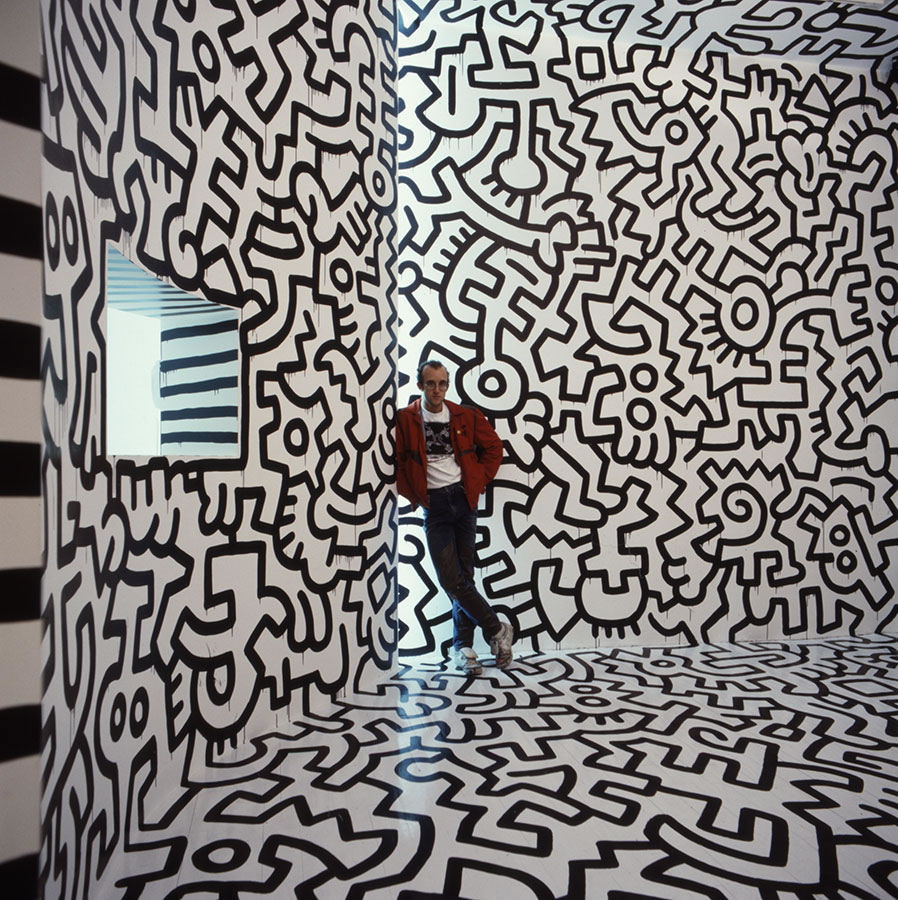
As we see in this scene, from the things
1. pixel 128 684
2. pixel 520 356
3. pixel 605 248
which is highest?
pixel 605 248

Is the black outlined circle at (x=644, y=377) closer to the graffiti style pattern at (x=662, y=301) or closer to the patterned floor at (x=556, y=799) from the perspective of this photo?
the graffiti style pattern at (x=662, y=301)

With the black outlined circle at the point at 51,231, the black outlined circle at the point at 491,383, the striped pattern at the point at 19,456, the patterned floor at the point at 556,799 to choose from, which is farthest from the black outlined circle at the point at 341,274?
the striped pattern at the point at 19,456

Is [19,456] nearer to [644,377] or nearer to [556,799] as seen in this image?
[556,799]

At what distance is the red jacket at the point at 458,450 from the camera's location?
364 cm

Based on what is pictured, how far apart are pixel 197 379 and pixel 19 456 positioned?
5.98 feet

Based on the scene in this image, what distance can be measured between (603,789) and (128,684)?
163 cm

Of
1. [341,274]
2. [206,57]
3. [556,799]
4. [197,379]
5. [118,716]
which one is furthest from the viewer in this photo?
[341,274]

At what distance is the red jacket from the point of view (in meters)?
3.64

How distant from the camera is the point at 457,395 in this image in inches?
160

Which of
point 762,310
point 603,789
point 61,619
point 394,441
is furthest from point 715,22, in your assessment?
point 61,619

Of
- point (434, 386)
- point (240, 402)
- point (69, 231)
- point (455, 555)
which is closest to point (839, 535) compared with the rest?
point (455, 555)

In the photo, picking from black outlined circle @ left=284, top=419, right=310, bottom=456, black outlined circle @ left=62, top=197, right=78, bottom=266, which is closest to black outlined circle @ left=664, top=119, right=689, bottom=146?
black outlined circle @ left=284, top=419, right=310, bottom=456

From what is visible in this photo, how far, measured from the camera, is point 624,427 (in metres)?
4.21

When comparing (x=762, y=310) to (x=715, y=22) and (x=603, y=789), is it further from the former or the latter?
(x=603, y=789)
